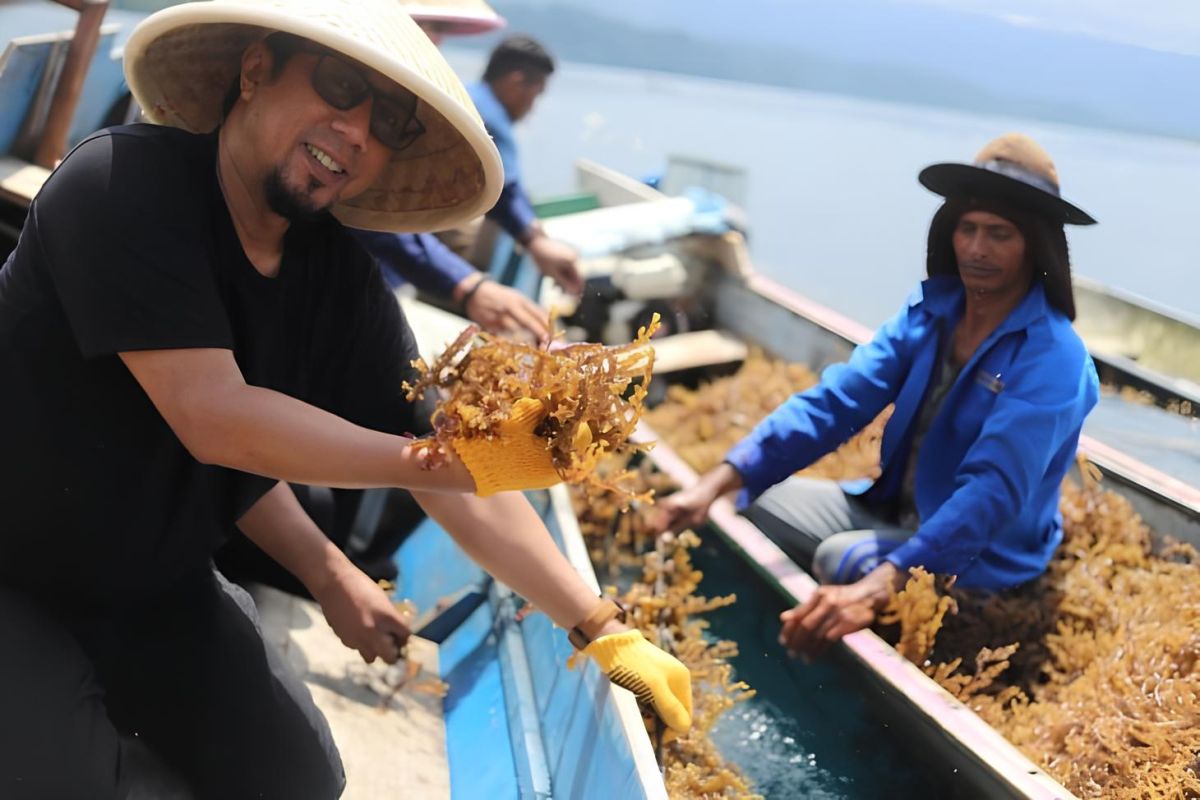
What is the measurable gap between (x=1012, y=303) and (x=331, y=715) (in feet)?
5.54

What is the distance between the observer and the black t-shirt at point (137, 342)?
126 centimetres

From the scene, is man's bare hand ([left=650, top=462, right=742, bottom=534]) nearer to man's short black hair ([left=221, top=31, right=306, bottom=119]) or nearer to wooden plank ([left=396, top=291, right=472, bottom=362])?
wooden plank ([left=396, top=291, right=472, bottom=362])

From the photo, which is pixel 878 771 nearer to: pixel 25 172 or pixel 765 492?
pixel 765 492

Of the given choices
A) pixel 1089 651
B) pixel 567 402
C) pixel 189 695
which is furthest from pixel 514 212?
pixel 567 402

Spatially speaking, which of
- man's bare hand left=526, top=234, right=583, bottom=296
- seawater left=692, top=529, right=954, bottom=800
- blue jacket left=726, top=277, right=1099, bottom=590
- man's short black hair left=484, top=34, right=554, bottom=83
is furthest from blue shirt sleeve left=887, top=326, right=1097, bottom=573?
man's short black hair left=484, top=34, right=554, bottom=83

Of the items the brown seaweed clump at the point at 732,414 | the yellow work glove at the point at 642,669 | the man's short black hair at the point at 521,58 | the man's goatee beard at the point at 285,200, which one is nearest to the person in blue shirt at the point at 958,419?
the yellow work glove at the point at 642,669

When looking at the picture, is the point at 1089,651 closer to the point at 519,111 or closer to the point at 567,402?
the point at 567,402

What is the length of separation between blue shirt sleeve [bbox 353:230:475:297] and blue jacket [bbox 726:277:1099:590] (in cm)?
127

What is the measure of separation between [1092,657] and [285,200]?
75.6 inches

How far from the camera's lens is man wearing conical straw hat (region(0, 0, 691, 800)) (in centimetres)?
128

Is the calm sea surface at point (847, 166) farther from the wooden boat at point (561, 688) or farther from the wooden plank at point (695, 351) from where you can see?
the wooden boat at point (561, 688)

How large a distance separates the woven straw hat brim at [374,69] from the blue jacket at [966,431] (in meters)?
1.12

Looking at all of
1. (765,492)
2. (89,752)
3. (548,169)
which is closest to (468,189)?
(89,752)

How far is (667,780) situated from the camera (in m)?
1.98
